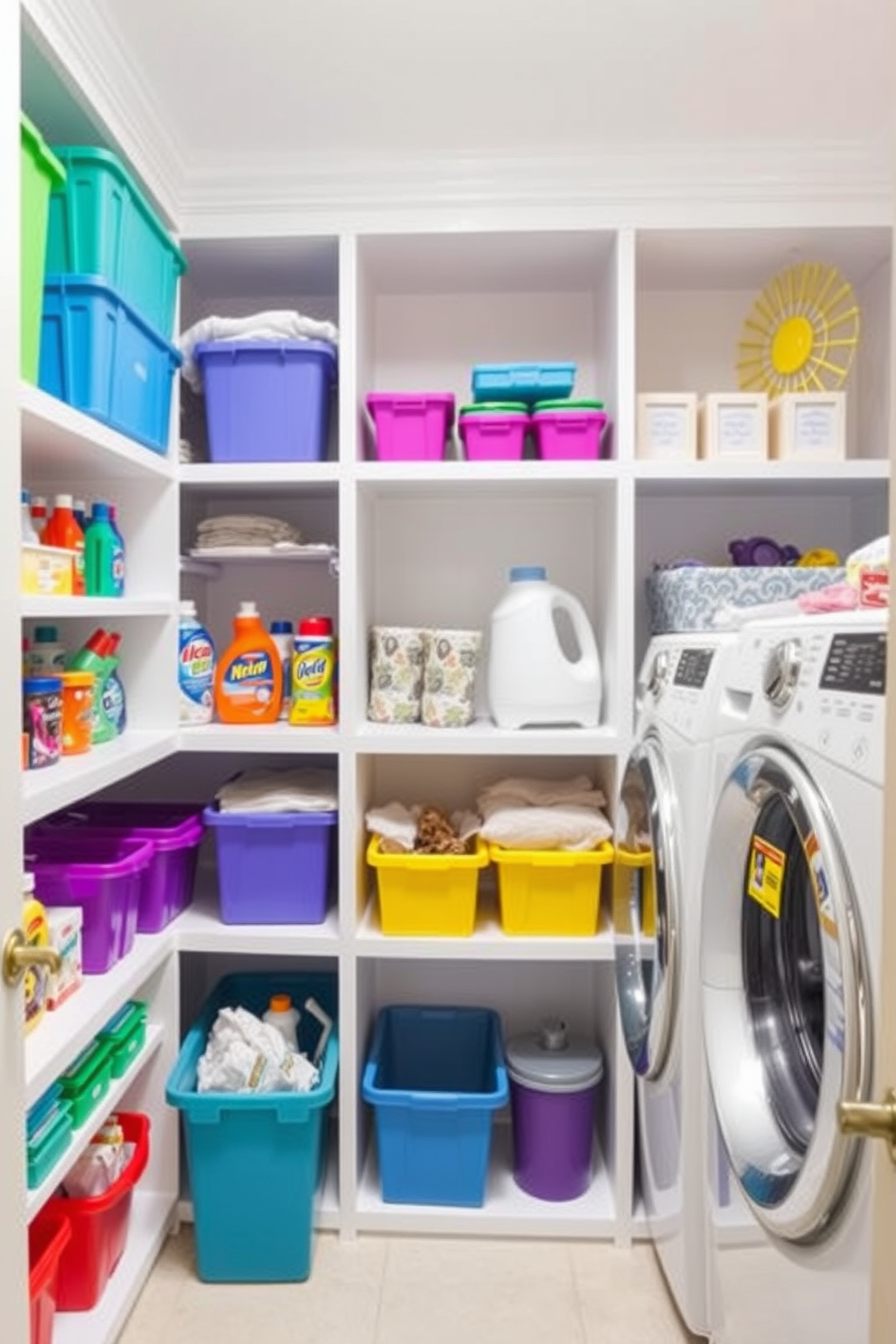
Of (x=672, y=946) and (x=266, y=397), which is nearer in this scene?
(x=672, y=946)

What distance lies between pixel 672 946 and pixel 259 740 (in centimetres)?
92

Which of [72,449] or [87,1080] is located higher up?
[72,449]

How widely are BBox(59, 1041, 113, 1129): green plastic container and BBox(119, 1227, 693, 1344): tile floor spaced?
0.48 meters

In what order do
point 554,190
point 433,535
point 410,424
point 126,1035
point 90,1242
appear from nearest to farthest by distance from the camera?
point 90,1242, point 126,1035, point 554,190, point 410,424, point 433,535

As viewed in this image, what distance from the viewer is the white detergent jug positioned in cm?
179

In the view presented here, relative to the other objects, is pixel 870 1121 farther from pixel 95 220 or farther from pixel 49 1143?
pixel 95 220

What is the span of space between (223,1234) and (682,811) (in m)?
1.24

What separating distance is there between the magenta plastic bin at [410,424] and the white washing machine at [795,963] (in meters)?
0.91

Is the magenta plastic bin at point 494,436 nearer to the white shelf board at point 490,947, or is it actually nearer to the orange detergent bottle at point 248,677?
the orange detergent bottle at point 248,677

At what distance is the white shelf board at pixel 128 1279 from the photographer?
4.69ft

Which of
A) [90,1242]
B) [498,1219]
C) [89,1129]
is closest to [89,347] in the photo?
[89,1129]

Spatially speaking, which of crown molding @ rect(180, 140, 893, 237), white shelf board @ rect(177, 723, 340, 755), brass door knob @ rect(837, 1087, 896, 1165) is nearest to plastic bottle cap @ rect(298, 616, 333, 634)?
white shelf board @ rect(177, 723, 340, 755)

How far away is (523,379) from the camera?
70.3 inches

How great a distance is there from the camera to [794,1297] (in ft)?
2.96
